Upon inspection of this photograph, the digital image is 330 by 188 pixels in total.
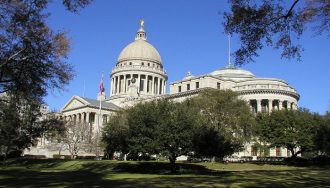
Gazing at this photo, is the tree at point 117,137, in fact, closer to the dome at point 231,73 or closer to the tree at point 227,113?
the tree at point 227,113

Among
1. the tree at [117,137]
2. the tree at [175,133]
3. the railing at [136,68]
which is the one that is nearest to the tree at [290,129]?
the tree at [117,137]

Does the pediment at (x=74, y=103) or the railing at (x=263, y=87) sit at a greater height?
the railing at (x=263, y=87)

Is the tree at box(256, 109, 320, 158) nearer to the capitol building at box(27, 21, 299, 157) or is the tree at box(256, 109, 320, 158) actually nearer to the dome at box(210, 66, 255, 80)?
the capitol building at box(27, 21, 299, 157)

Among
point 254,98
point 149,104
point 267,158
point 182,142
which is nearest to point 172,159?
point 182,142

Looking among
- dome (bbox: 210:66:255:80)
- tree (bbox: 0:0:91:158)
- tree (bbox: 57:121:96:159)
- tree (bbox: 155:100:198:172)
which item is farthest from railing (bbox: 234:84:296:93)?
tree (bbox: 0:0:91:158)

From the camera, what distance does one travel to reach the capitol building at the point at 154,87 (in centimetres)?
10500

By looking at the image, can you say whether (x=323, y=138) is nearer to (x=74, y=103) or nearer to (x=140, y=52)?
(x=74, y=103)

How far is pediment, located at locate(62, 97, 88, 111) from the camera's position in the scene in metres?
135

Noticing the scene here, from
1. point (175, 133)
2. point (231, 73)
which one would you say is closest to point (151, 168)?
point (175, 133)

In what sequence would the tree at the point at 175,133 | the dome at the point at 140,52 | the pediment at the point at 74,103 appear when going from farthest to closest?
the dome at the point at 140,52, the pediment at the point at 74,103, the tree at the point at 175,133

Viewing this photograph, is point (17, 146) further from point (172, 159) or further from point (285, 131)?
point (285, 131)

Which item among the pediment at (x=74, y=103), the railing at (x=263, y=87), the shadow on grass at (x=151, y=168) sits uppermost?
the railing at (x=263, y=87)

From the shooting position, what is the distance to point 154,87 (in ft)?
510

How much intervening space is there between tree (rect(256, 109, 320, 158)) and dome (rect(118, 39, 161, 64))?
90901mm
